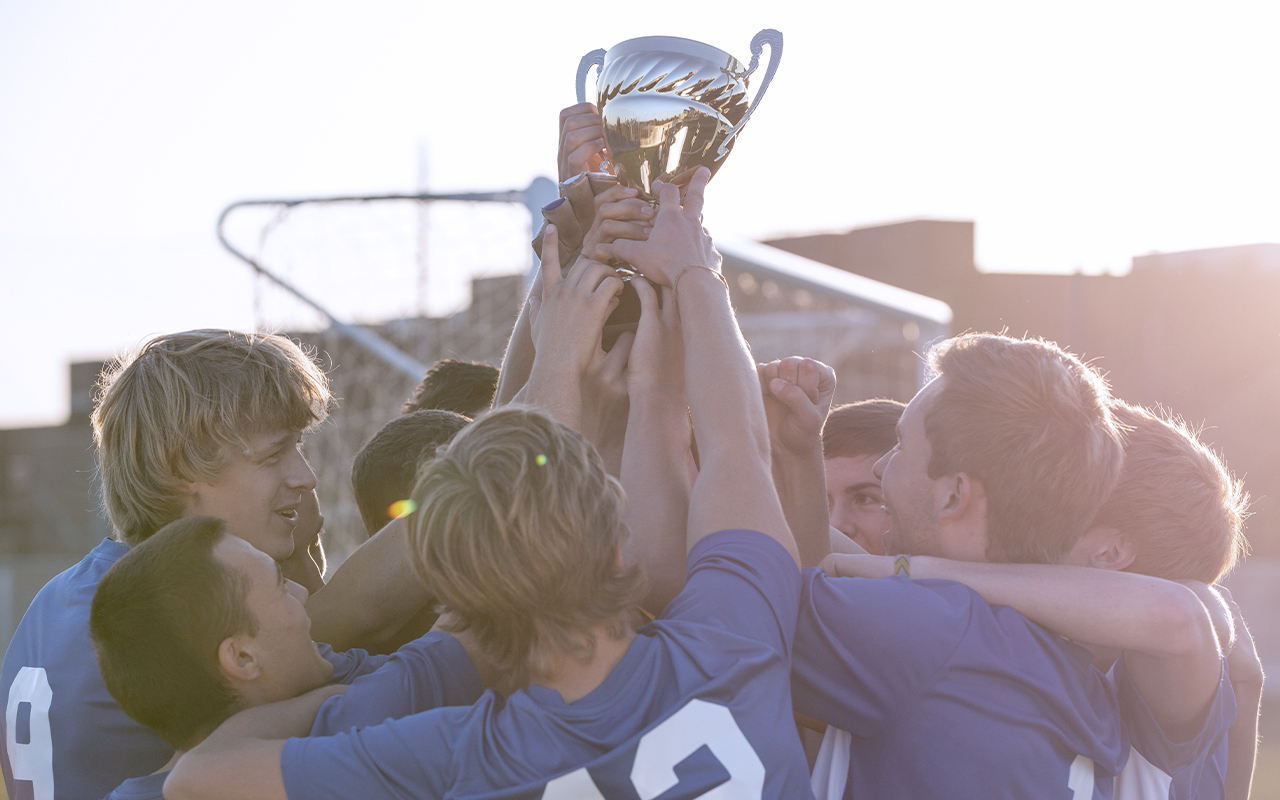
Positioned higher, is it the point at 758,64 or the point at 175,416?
the point at 758,64

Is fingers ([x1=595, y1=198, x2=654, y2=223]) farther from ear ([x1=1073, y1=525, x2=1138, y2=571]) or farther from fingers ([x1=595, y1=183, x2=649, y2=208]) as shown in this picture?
ear ([x1=1073, y1=525, x2=1138, y2=571])

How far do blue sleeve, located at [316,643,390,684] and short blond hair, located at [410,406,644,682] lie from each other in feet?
1.39

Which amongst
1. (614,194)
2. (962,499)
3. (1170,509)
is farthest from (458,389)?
(1170,509)

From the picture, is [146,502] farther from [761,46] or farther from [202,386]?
[761,46]

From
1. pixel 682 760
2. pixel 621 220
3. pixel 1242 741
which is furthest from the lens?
pixel 1242 741

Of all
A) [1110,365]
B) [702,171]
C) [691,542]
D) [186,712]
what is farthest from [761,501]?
[1110,365]

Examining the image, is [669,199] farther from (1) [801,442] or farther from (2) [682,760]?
(2) [682,760]

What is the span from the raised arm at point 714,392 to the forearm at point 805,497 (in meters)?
0.39

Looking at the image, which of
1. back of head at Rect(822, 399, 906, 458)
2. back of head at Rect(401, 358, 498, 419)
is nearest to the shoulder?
back of head at Rect(822, 399, 906, 458)

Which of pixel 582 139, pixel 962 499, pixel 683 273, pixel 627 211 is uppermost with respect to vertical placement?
pixel 582 139

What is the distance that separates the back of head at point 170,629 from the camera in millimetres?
1663

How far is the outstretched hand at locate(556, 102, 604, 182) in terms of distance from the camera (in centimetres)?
227

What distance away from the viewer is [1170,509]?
200 cm

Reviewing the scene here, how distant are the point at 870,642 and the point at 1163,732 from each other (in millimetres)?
587
